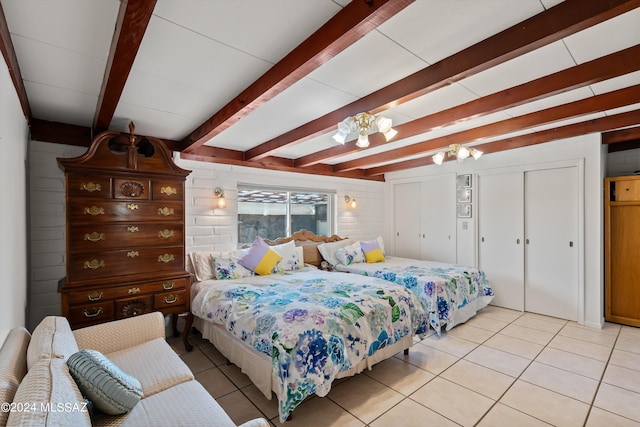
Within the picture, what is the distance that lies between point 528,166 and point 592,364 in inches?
100

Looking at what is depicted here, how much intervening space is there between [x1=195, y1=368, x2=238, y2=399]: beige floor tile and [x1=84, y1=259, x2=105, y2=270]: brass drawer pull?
1.29m

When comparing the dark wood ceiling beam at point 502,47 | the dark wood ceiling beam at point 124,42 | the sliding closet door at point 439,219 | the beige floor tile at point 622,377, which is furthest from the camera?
the sliding closet door at point 439,219

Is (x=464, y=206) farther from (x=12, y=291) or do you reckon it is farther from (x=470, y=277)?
(x=12, y=291)

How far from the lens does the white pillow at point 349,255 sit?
462cm

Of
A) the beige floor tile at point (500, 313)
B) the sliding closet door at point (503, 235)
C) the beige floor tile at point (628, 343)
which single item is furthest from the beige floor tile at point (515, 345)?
the sliding closet door at point (503, 235)

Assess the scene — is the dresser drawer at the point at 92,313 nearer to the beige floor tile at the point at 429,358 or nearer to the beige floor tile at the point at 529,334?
the beige floor tile at the point at 429,358

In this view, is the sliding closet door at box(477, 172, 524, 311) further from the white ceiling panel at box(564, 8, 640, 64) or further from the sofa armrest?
the sofa armrest

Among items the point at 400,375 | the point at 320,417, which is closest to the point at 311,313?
the point at 320,417

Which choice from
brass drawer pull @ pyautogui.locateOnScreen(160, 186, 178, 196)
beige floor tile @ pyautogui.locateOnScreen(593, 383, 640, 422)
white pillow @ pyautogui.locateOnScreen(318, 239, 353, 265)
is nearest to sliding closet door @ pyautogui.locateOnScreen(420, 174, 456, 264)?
white pillow @ pyautogui.locateOnScreen(318, 239, 353, 265)

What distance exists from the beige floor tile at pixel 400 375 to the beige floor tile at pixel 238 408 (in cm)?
103

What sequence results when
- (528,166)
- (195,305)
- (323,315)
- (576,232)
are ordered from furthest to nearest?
(528,166)
(576,232)
(195,305)
(323,315)

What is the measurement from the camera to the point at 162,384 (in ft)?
5.30

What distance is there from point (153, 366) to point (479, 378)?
2.53 m

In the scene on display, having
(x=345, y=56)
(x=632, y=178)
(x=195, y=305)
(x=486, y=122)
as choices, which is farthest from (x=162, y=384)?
(x=632, y=178)
